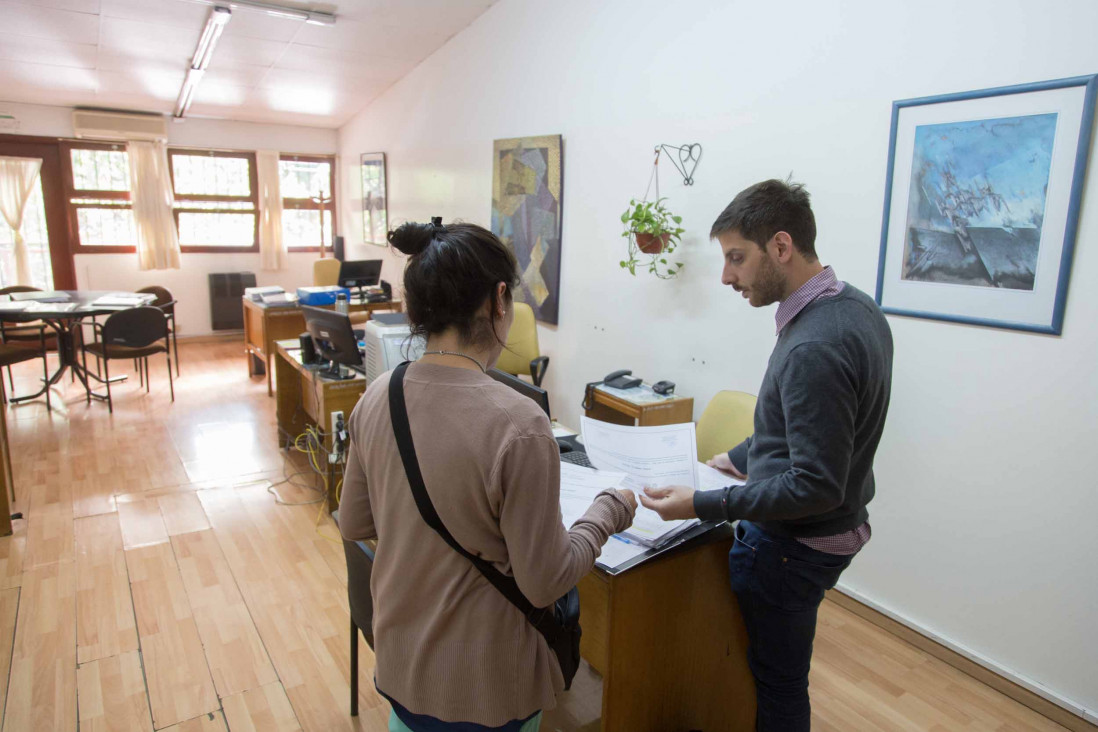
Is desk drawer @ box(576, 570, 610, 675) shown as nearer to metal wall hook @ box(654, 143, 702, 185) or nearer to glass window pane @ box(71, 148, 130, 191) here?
metal wall hook @ box(654, 143, 702, 185)

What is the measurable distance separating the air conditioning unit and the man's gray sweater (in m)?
9.07

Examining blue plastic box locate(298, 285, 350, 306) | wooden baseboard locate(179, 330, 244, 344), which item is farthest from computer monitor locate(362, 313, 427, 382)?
wooden baseboard locate(179, 330, 244, 344)

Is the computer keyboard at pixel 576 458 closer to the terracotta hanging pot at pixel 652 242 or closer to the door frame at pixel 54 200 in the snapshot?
the terracotta hanging pot at pixel 652 242

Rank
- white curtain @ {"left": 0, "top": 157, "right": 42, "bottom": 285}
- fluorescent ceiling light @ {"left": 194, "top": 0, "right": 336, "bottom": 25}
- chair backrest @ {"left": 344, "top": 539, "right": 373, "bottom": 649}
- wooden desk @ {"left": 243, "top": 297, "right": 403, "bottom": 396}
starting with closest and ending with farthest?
chair backrest @ {"left": 344, "top": 539, "right": 373, "bottom": 649} < fluorescent ceiling light @ {"left": 194, "top": 0, "right": 336, "bottom": 25} < wooden desk @ {"left": 243, "top": 297, "right": 403, "bottom": 396} < white curtain @ {"left": 0, "top": 157, "right": 42, "bottom": 285}

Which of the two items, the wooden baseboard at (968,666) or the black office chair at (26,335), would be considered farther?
the black office chair at (26,335)

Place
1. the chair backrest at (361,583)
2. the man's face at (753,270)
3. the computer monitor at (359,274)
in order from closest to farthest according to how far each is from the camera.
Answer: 1. the man's face at (753,270)
2. the chair backrest at (361,583)
3. the computer monitor at (359,274)

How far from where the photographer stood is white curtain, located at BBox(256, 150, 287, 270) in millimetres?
8961

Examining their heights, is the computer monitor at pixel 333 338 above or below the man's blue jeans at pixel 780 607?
above

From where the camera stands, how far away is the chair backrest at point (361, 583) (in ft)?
5.52

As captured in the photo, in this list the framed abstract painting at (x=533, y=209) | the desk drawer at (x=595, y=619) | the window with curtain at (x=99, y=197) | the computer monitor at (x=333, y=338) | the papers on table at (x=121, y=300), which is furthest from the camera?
the window with curtain at (x=99, y=197)

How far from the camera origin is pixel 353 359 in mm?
3414

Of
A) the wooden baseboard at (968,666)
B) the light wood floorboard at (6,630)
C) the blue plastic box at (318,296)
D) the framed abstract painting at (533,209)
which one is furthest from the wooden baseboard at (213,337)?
the wooden baseboard at (968,666)

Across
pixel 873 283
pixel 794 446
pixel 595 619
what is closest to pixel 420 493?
pixel 794 446

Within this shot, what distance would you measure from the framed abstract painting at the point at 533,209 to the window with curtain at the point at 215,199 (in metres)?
5.41
